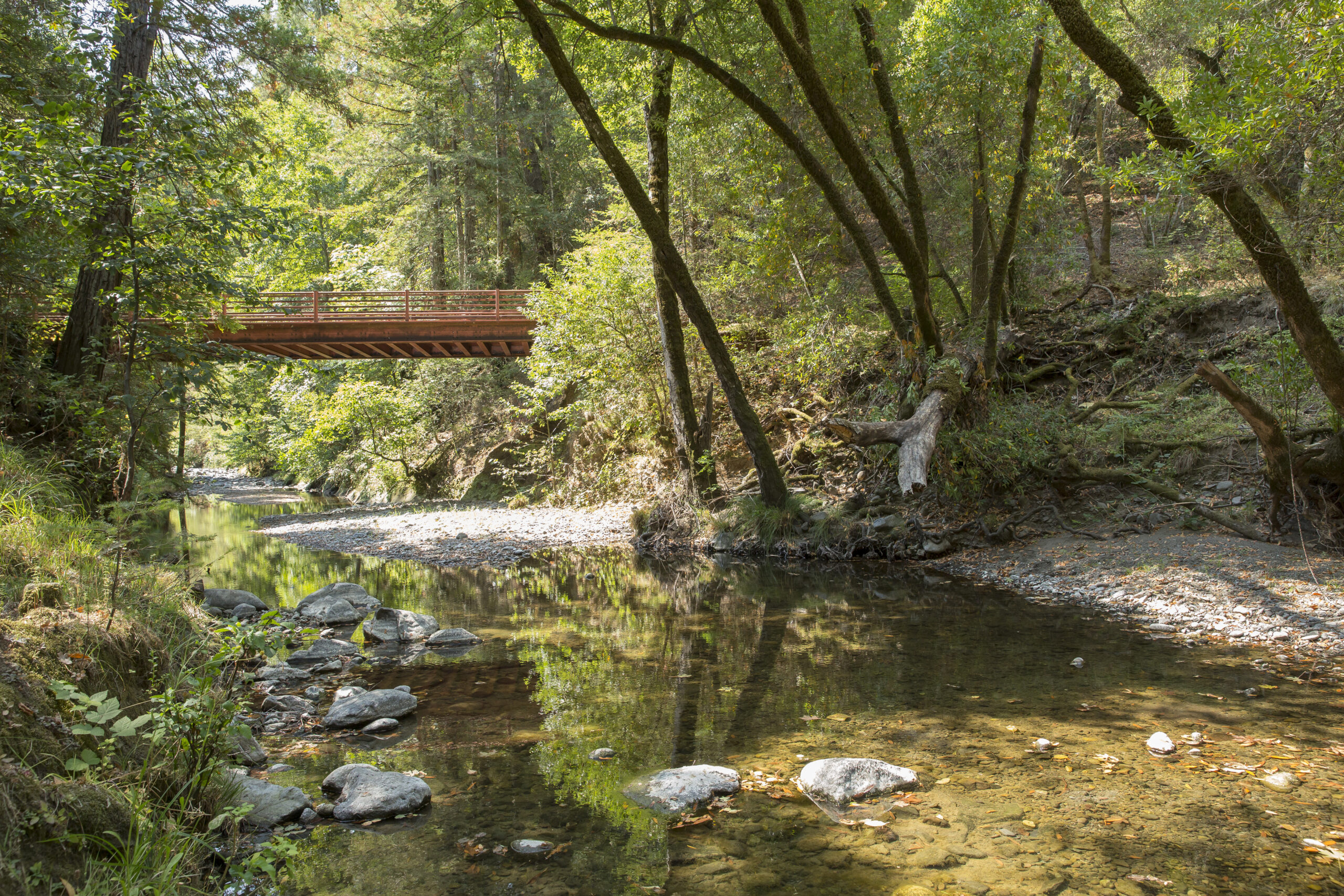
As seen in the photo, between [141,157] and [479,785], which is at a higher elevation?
[141,157]

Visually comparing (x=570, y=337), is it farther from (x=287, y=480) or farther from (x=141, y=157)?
(x=287, y=480)

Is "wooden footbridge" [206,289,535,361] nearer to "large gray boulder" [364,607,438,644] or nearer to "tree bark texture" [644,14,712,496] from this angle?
"tree bark texture" [644,14,712,496]

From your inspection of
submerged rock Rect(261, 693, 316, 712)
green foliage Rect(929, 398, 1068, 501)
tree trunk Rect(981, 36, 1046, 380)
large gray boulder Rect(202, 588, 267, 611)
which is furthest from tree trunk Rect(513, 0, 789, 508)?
submerged rock Rect(261, 693, 316, 712)

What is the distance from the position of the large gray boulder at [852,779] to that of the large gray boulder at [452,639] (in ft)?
12.7

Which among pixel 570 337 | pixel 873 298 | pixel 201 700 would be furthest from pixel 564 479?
pixel 201 700

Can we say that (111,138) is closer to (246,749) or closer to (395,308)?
(246,749)

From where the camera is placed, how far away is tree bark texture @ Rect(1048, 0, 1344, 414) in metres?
5.88

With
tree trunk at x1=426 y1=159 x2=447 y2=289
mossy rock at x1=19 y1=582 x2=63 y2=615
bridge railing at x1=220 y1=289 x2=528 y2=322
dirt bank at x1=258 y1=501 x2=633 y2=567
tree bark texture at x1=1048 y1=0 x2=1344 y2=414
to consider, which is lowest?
dirt bank at x1=258 y1=501 x2=633 y2=567

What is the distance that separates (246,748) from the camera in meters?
4.04

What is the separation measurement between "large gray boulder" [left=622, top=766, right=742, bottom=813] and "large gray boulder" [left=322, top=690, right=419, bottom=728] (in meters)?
1.91

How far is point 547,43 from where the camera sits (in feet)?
30.6

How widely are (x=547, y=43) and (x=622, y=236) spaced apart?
6.35 metres

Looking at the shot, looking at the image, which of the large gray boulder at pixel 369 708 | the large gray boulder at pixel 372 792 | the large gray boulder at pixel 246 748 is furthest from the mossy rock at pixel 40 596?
the large gray boulder at pixel 369 708

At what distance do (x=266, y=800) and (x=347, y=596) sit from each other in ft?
16.8
